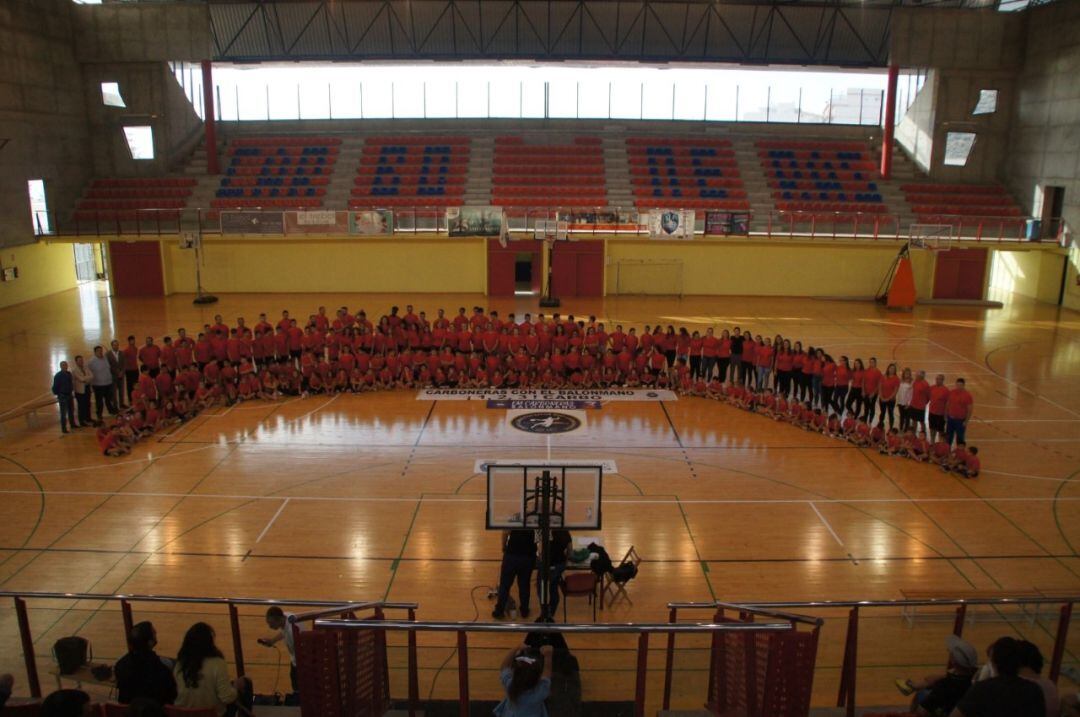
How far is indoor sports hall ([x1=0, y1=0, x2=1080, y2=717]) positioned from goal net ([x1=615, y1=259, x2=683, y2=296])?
13 cm

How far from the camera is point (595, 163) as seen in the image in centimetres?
3931

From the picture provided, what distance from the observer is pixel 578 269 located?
34.5 metres

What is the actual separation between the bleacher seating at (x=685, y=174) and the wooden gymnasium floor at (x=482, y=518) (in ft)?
57.3

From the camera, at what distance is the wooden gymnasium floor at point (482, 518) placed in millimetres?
9664

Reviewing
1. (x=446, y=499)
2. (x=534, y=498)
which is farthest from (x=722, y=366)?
(x=534, y=498)

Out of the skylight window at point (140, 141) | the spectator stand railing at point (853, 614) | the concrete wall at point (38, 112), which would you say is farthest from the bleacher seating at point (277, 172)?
the spectator stand railing at point (853, 614)

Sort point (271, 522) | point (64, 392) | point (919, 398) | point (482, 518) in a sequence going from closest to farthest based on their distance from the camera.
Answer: point (271, 522), point (482, 518), point (919, 398), point (64, 392)

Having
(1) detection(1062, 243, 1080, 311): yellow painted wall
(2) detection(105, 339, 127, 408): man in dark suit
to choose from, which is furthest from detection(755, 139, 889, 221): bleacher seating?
(2) detection(105, 339, 127, 408): man in dark suit

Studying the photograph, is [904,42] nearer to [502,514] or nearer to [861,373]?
[861,373]

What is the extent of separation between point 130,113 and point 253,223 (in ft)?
34.8

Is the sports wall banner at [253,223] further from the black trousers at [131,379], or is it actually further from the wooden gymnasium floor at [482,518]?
the black trousers at [131,379]

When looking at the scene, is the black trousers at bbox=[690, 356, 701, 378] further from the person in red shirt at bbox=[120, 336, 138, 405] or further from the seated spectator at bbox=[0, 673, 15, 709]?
the seated spectator at bbox=[0, 673, 15, 709]

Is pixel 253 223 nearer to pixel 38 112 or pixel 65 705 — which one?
pixel 38 112

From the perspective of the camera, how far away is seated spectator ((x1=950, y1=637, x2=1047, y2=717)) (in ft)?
16.7
